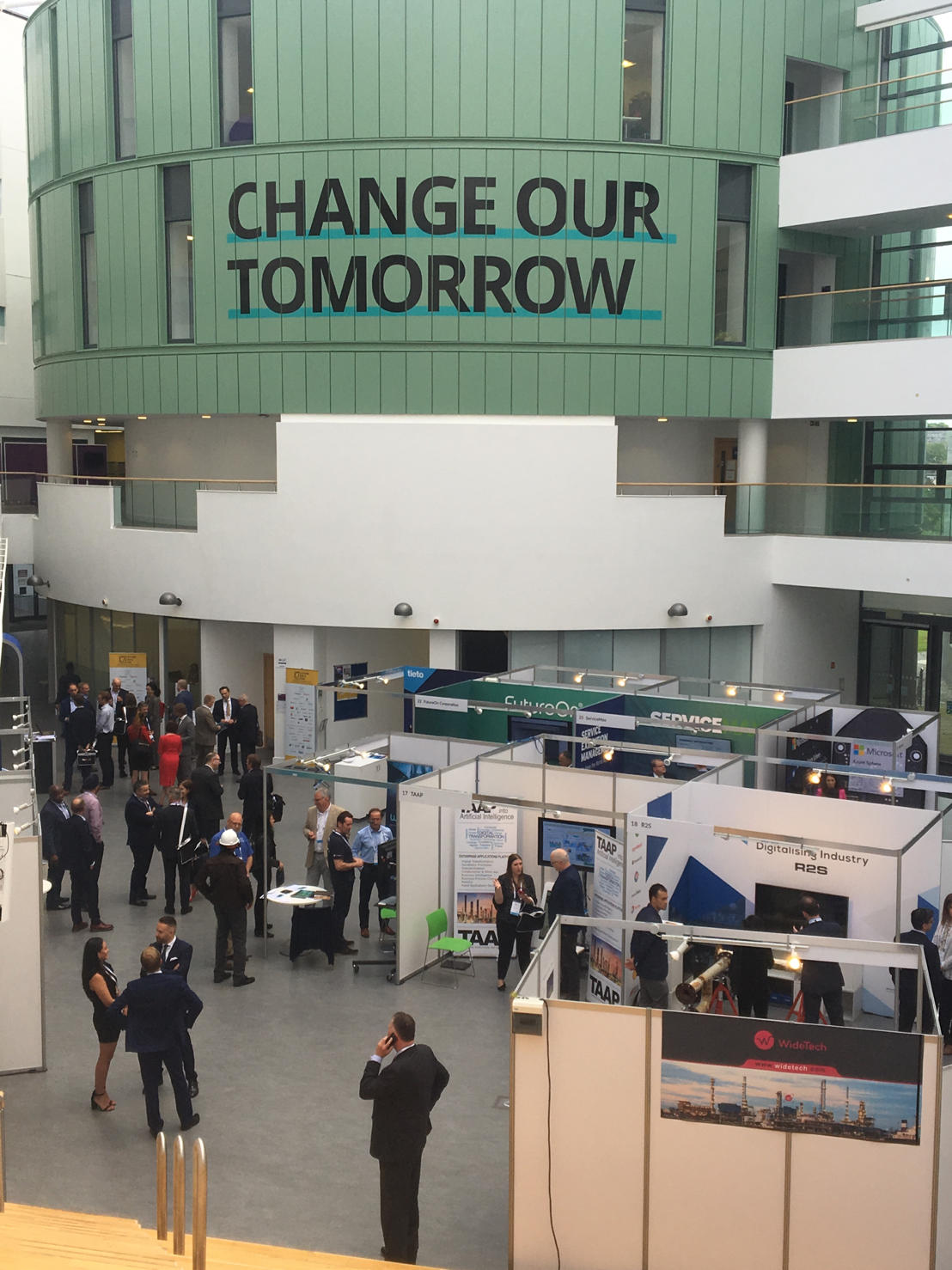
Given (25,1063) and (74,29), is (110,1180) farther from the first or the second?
(74,29)

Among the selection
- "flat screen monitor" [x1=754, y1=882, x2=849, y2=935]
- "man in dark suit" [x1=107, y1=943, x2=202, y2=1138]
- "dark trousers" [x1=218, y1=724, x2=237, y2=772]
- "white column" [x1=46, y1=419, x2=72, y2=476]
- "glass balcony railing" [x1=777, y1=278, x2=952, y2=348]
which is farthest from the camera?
"white column" [x1=46, y1=419, x2=72, y2=476]

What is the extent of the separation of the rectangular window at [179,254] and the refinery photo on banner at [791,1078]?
61.9ft

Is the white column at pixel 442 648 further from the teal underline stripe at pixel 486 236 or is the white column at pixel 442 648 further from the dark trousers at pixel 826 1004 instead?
the dark trousers at pixel 826 1004

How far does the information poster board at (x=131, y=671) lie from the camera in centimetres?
2430

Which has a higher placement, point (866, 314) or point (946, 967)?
point (866, 314)

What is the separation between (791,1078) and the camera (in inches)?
285

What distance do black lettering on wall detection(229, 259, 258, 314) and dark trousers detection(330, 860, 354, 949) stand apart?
12.6 meters

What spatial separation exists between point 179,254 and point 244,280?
6.22 feet

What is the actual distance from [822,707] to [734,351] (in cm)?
752

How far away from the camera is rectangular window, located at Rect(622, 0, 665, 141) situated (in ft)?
71.7

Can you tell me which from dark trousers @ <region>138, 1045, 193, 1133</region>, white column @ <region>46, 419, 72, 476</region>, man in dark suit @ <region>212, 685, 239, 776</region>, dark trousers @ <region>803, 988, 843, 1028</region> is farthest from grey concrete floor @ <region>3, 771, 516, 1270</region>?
white column @ <region>46, 419, 72, 476</region>

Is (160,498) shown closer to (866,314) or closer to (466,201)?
(466,201)

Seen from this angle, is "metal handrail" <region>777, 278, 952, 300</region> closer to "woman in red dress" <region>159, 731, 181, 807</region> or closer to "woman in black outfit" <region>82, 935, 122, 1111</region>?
"woman in red dress" <region>159, 731, 181, 807</region>

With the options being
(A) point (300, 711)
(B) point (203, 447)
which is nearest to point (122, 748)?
(A) point (300, 711)
